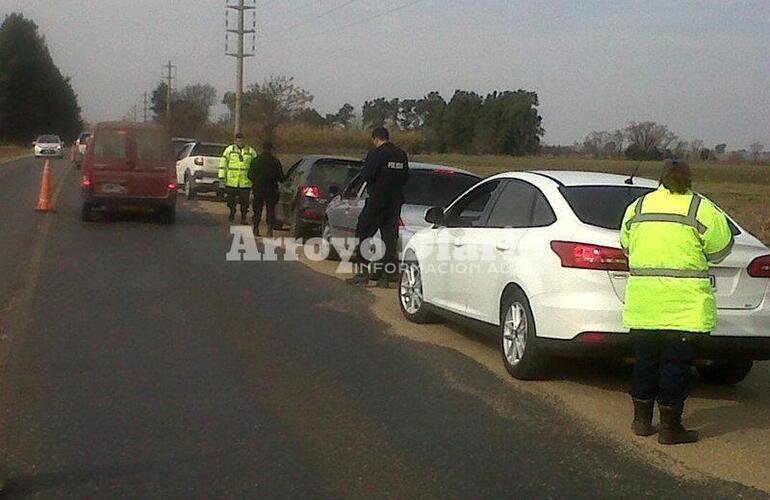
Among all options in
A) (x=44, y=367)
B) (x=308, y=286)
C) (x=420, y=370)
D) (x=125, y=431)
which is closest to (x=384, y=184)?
(x=308, y=286)

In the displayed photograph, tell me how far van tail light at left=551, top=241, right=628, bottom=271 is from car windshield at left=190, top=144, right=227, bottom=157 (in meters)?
22.4

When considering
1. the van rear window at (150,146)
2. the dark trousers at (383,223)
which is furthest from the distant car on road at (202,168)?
the dark trousers at (383,223)

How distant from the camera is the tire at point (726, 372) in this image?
7902mm

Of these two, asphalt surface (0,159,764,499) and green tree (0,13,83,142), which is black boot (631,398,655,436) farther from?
green tree (0,13,83,142)

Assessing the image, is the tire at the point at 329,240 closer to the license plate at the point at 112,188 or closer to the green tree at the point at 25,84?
the license plate at the point at 112,188

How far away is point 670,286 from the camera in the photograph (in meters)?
6.16

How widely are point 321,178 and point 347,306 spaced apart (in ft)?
21.4

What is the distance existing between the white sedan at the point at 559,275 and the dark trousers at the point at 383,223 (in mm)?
2691

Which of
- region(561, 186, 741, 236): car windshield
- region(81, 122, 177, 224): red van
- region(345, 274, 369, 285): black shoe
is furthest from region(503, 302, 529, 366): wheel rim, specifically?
region(81, 122, 177, 224): red van

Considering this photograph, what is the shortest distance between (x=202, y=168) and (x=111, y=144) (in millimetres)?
8351

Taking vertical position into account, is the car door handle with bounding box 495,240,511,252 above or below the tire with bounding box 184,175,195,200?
above

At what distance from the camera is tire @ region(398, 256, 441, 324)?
10.1 m

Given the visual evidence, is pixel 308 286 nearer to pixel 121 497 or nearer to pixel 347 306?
pixel 347 306

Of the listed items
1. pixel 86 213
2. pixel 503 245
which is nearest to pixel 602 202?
pixel 503 245
